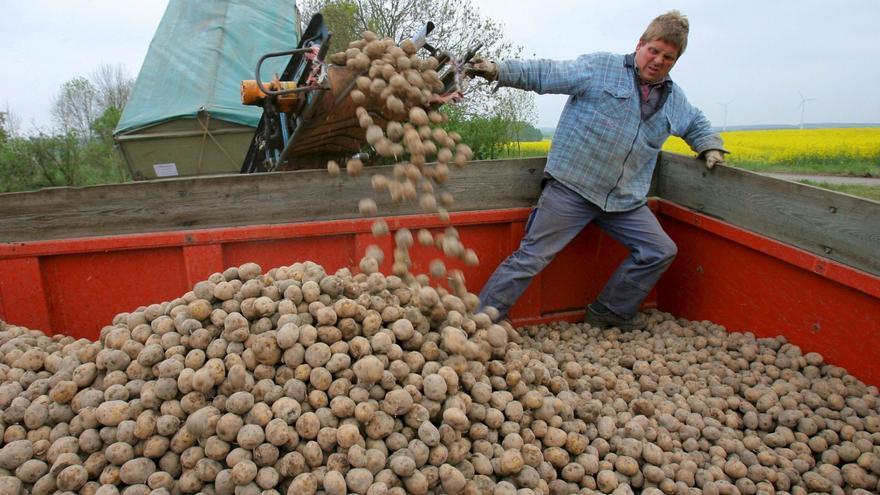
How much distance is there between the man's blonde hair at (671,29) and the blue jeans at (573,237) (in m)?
0.99

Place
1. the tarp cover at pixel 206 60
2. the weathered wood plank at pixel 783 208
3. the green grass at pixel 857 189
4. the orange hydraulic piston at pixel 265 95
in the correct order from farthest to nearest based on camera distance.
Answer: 1. the green grass at pixel 857 189
2. the tarp cover at pixel 206 60
3. the orange hydraulic piston at pixel 265 95
4. the weathered wood plank at pixel 783 208

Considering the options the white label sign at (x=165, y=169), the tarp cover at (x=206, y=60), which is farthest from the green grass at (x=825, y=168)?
the white label sign at (x=165, y=169)

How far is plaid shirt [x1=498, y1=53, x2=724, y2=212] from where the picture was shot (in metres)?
3.63

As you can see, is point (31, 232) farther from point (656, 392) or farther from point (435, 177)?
point (656, 392)

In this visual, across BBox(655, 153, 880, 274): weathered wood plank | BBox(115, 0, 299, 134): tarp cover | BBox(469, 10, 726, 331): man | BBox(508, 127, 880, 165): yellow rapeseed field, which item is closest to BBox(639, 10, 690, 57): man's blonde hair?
BBox(469, 10, 726, 331): man

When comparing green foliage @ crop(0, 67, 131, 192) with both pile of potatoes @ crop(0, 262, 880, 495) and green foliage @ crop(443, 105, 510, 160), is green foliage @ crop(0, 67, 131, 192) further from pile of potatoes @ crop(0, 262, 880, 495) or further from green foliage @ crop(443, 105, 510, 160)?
pile of potatoes @ crop(0, 262, 880, 495)

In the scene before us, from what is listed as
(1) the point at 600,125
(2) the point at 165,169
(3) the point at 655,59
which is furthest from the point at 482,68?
(2) the point at 165,169

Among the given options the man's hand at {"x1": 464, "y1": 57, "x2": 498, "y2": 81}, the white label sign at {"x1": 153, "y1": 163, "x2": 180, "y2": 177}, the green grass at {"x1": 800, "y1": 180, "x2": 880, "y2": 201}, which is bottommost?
the green grass at {"x1": 800, "y1": 180, "x2": 880, "y2": 201}

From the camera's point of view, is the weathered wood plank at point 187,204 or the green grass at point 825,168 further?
the green grass at point 825,168

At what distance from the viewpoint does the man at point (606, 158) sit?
11.8 ft

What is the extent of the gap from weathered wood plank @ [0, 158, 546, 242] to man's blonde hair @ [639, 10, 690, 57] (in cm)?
143

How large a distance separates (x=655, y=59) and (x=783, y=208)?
109cm

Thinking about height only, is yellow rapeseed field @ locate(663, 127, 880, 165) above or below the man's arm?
below

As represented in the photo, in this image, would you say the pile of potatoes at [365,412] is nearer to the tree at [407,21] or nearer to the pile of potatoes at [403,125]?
the pile of potatoes at [403,125]
